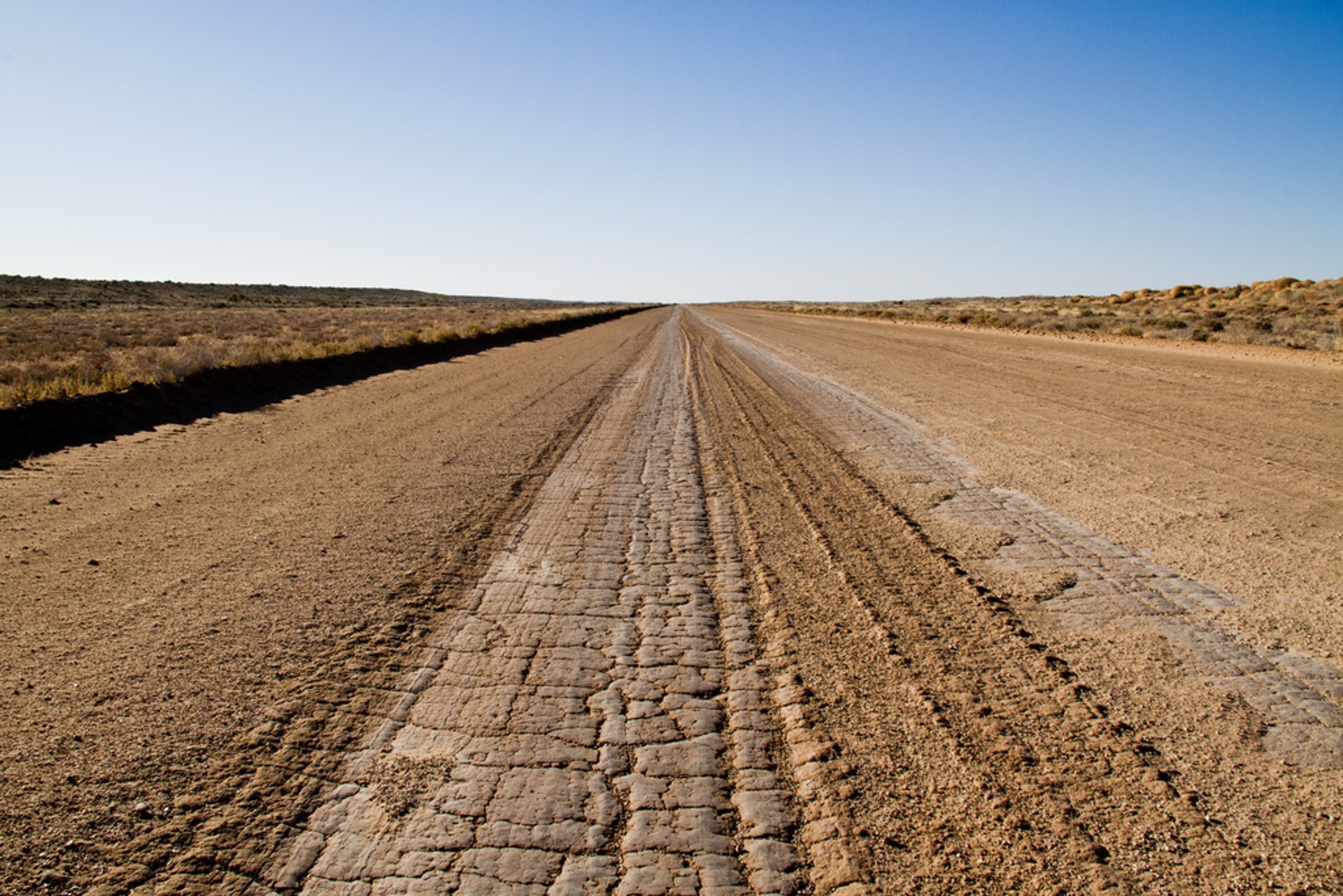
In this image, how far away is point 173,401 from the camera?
40.1ft

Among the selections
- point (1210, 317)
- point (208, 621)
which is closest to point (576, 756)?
point (208, 621)

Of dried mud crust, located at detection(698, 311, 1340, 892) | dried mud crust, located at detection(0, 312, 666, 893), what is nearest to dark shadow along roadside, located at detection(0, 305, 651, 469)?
dried mud crust, located at detection(0, 312, 666, 893)

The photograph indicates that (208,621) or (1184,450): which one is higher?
(1184,450)

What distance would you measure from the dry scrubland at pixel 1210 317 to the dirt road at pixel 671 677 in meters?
19.4

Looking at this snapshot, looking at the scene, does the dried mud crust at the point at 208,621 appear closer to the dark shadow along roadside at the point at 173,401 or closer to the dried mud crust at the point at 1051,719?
the dark shadow along roadside at the point at 173,401

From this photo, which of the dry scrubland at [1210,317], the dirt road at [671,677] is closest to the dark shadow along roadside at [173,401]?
the dirt road at [671,677]

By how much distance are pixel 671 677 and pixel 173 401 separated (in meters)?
11.6

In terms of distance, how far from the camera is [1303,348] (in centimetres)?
2020

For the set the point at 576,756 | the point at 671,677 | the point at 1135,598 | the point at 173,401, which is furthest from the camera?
the point at 173,401

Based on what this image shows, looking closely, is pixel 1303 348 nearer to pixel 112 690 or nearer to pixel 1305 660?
pixel 1305 660

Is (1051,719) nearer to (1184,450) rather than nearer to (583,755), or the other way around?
(583,755)

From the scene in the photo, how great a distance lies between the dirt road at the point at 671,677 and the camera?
8.25 feet

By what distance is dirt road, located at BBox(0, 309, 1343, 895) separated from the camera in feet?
8.25

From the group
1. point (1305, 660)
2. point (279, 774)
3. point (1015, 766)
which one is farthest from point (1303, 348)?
point (279, 774)
